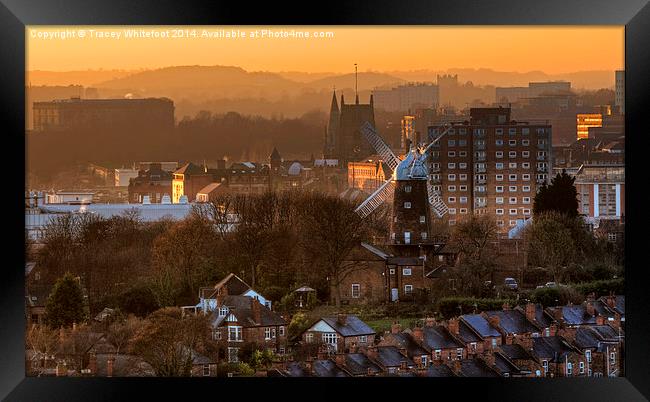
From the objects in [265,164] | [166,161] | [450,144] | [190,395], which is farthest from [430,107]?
[190,395]

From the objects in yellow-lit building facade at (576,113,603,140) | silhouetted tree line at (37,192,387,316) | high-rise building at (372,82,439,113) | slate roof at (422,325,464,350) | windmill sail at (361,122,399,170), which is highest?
high-rise building at (372,82,439,113)

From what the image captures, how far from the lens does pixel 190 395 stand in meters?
9.66

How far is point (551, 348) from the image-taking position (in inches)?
481

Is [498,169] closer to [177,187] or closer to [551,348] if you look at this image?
[551,348]

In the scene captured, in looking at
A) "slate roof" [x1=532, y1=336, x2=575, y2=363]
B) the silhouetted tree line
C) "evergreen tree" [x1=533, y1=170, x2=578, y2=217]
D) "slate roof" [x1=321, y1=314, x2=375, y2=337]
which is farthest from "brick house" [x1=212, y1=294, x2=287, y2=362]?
"evergreen tree" [x1=533, y1=170, x2=578, y2=217]

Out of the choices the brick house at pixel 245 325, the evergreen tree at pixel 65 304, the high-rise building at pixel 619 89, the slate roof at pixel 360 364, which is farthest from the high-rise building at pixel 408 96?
the evergreen tree at pixel 65 304

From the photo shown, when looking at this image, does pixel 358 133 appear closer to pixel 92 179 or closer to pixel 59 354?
pixel 92 179

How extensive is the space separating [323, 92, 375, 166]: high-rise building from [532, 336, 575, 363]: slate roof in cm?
215

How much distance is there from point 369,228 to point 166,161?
5.70 ft

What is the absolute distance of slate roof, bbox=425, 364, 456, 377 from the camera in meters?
11.7

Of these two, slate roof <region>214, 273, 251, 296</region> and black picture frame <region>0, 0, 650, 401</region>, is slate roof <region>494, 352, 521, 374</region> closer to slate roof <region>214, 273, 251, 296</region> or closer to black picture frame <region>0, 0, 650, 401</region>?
slate roof <region>214, 273, 251, 296</region>

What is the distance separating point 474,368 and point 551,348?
2.65 ft

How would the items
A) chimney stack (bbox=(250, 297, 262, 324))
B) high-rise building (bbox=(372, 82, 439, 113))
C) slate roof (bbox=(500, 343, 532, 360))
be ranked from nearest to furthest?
1. high-rise building (bbox=(372, 82, 439, 113))
2. chimney stack (bbox=(250, 297, 262, 324))
3. slate roof (bbox=(500, 343, 532, 360))
